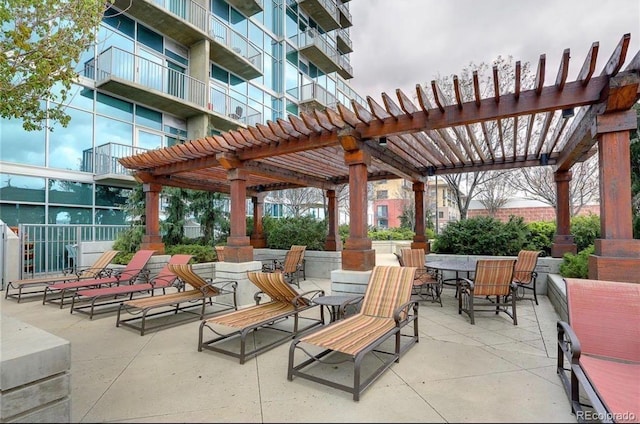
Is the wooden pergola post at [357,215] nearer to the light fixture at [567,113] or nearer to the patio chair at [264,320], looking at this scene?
the patio chair at [264,320]

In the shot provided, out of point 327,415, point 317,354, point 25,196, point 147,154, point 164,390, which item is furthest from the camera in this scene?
point 25,196

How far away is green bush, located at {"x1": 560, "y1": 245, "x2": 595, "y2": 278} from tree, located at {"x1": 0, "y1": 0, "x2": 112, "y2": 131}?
8.06 m

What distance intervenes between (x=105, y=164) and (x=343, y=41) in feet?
57.6

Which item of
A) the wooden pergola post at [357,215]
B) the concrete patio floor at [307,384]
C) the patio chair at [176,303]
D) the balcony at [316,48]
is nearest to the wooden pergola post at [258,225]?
the patio chair at [176,303]

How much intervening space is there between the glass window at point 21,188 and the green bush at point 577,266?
1440cm

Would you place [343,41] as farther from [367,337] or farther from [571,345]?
[571,345]

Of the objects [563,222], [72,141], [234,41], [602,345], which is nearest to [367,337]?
[602,345]

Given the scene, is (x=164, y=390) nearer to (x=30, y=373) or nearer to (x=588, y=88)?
(x=30, y=373)

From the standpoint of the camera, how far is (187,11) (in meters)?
13.8

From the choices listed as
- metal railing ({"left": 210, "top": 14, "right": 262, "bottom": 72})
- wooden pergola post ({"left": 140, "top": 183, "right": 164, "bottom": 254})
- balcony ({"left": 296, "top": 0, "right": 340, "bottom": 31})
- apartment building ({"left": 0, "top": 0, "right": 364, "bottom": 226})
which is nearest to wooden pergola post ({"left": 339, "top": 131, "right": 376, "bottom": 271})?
wooden pergola post ({"left": 140, "top": 183, "right": 164, "bottom": 254})

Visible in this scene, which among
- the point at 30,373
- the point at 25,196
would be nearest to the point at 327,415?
the point at 30,373

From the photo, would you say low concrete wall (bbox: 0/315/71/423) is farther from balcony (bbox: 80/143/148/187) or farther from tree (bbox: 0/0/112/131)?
balcony (bbox: 80/143/148/187)

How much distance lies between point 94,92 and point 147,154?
626 cm

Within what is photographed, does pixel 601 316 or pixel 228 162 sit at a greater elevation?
pixel 228 162
